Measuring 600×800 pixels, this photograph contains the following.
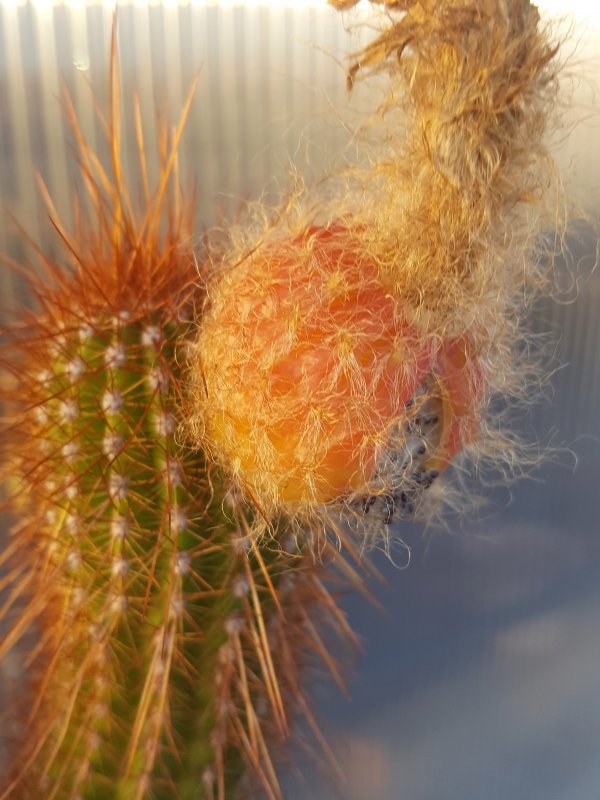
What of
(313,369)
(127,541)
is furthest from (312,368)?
(127,541)

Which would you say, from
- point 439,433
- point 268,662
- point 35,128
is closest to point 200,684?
point 268,662

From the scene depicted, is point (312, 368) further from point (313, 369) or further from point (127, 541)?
point (127, 541)

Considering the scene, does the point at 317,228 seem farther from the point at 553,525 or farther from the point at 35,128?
Result: the point at 553,525

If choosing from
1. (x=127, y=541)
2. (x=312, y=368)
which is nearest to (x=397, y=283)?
(x=312, y=368)

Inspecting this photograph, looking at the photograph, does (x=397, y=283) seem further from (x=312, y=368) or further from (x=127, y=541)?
(x=127, y=541)
